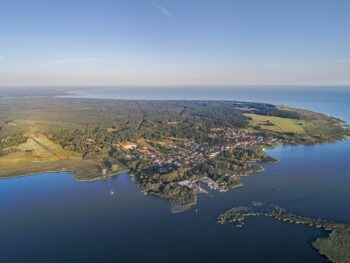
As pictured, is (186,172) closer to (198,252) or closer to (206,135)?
(198,252)

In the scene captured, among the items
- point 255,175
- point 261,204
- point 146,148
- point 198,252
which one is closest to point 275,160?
point 255,175

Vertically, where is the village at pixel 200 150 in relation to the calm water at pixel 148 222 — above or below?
above

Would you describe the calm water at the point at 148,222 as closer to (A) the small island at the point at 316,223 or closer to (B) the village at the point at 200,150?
(A) the small island at the point at 316,223

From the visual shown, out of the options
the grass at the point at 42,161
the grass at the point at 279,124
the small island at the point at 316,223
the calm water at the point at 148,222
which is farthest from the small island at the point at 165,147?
the small island at the point at 316,223

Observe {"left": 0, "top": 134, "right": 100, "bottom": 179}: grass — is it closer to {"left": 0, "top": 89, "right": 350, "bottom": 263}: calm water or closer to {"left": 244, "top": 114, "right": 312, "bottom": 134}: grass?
{"left": 0, "top": 89, "right": 350, "bottom": 263}: calm water

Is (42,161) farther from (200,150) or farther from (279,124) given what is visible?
(279,124)

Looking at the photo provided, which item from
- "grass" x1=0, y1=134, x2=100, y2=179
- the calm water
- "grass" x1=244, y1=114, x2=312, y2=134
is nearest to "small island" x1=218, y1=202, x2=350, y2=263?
the calm water

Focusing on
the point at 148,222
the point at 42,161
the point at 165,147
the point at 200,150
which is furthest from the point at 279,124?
the point at 148,222
